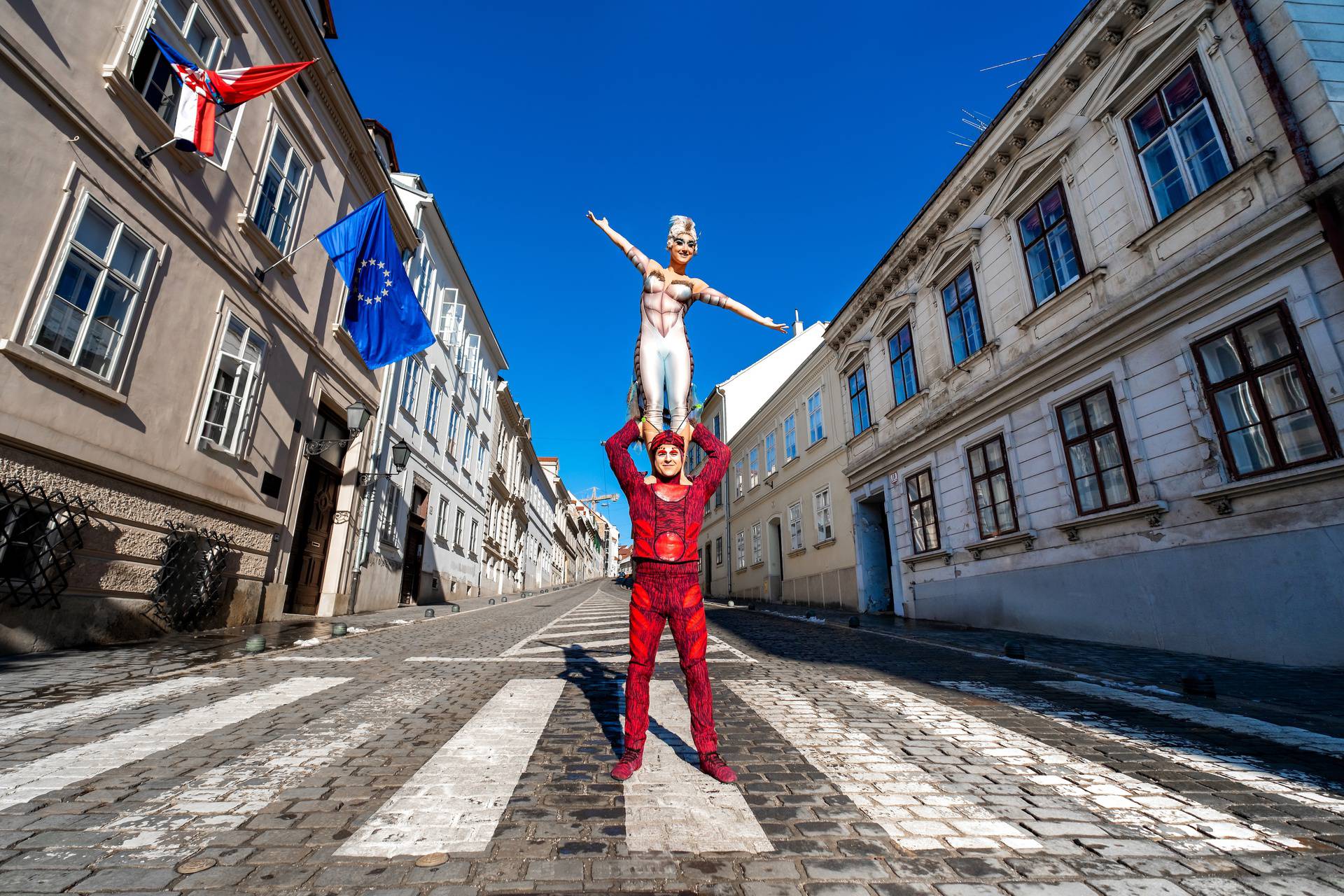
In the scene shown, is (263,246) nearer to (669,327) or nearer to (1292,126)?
(669,327)

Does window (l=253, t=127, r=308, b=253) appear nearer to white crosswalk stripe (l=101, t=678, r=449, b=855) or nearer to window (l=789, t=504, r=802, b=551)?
white crosswalk stripe (l=101, t=678, r=449, b=855)

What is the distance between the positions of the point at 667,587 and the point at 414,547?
17867 mm

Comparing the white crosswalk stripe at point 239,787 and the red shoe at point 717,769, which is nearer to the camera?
the white crosswalk stripe at point 239,787

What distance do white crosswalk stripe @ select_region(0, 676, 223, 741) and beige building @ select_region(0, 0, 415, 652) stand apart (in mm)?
2747

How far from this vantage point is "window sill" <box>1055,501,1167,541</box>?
7660mm

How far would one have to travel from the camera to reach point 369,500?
1455 centimetres

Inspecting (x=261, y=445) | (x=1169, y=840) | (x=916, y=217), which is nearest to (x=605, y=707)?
(x=1169, y=840)

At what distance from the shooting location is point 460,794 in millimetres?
2523

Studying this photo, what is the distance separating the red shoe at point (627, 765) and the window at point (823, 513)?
15765 mm

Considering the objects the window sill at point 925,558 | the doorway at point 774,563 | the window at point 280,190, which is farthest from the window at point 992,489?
the window at point 280,190

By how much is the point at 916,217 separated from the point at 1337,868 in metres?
14.3

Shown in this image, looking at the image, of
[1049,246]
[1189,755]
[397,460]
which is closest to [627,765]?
[1189,755]

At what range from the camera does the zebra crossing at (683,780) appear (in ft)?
7.04

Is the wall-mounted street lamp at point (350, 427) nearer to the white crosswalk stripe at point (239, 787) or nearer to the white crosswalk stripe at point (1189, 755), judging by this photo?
the white crosswalk stripe at point (239, 787)
